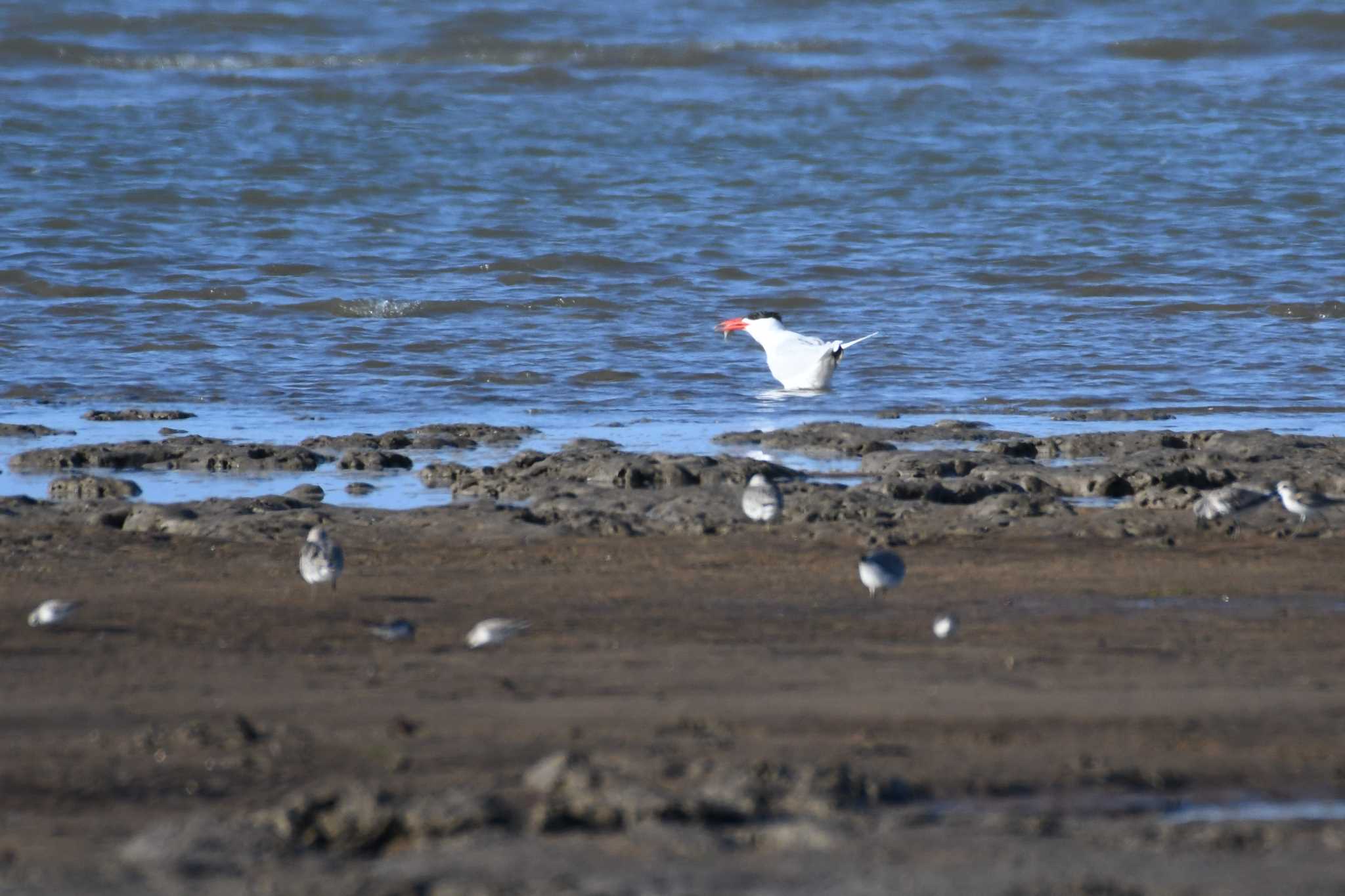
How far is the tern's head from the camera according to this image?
1248 cm

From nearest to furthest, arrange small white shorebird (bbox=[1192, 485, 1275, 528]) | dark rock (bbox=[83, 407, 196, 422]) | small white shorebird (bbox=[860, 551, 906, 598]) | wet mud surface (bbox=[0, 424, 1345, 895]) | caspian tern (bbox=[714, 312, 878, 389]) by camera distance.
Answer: wet mud surface (bbox=[0, 424, 1345, 895]) → small white shorebird (bbox=[860, 551, 906, 598]) → small white shorebird (bbox=[1192, 485, 1275, 528]) → dark rock (bbox=[83, 407, 196, 422]) → caspian tern (bbox=[714, 312, 878, 389])

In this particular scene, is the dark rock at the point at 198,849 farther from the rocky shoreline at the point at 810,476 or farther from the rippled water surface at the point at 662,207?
the rippled water surface at the point at 662,207

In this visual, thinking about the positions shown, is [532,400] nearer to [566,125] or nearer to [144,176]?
[144,176]

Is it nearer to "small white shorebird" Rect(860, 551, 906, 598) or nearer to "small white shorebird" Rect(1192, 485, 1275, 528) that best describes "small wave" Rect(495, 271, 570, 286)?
"small white shorebird" Rect(1192, 485, 1275, 528)

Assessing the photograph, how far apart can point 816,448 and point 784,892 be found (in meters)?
5.83

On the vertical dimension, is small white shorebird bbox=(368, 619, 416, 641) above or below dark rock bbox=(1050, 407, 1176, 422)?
below

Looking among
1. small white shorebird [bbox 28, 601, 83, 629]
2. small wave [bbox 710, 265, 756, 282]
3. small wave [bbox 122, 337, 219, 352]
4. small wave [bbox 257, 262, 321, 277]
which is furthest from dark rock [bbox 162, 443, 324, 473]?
small wave [bbox 710, 265, 756, 282]

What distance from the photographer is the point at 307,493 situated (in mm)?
7707

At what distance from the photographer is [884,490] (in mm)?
7668

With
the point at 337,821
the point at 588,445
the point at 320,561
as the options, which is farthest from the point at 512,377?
the point at 337,821

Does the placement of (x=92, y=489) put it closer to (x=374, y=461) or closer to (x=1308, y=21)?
(x=374, y=461)

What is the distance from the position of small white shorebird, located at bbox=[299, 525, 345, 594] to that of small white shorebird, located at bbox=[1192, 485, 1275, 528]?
3.30 meters

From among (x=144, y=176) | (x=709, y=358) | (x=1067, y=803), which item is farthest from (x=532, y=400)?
(x=144, y=176)

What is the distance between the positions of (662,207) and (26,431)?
36.5 feet
